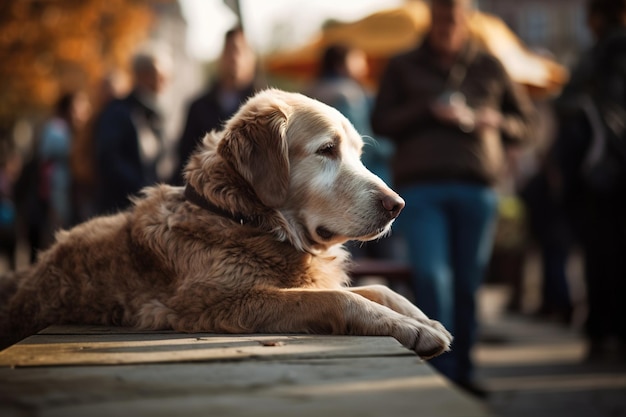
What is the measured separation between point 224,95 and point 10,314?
3746 millimetres

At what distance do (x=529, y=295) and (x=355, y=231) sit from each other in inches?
479

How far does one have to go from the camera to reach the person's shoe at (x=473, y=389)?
6.18 m

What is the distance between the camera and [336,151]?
4109mm

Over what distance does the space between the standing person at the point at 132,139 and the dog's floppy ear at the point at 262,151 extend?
3.74 m

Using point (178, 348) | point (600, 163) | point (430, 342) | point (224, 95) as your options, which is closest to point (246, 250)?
point (178, 348)

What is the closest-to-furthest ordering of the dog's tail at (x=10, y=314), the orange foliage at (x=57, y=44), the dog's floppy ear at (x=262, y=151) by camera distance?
the dog's floppy ear at (x=262, y=151)
the dog's tail at (x=10, y=314)
the orange foliage at (x=57, y=44)

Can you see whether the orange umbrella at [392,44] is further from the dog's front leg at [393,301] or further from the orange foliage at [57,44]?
the dog's front leg at [393,301]

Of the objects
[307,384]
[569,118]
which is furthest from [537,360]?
[307,384]

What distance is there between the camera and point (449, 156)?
6195 millimetres

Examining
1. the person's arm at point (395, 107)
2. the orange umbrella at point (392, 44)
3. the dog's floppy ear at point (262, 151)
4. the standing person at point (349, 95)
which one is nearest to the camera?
the dog's floppy ear at point (262, 151)

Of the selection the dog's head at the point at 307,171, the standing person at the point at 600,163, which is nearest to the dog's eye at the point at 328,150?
the dog's head at the point at 307,171

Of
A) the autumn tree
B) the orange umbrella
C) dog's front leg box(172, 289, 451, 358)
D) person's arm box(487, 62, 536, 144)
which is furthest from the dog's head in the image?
the autumn tree

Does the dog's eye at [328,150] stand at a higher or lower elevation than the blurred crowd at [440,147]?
higher

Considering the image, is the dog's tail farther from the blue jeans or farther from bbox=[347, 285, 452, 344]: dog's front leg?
the blue jeans
